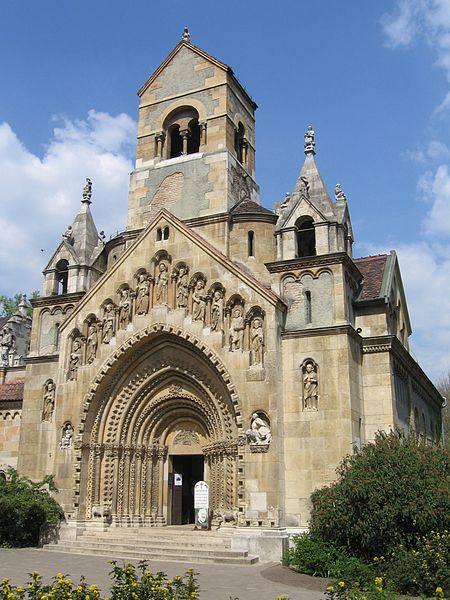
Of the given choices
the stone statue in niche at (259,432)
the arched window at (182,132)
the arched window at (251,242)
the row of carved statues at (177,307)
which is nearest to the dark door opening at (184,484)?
the stone statue in niche at (259,432)

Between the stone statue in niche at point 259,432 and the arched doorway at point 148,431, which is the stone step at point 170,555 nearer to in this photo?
the arched doorway at point 148,431

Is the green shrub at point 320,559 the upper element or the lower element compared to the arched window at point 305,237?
lower

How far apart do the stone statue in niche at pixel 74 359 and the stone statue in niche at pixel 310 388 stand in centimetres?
890

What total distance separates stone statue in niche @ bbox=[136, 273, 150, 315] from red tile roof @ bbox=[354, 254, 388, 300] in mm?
7864

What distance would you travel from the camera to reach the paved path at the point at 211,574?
526 inches

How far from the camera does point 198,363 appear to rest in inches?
888

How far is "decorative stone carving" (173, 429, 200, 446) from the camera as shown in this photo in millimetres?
23906

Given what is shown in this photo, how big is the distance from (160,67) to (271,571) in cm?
2237

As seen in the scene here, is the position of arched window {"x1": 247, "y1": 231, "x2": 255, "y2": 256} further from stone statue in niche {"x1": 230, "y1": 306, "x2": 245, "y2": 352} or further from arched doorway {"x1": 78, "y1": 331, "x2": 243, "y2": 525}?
arched doorway {"x1": 78, "y1": 331, "x2": 243, "y2": 525}

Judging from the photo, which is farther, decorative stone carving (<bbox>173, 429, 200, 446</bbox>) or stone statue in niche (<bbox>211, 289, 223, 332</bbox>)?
decorative stone carving (<bbox>173, 429, 200, 446</bbox>)

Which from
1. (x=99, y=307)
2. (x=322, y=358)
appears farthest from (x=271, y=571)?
(x=99, y=307)

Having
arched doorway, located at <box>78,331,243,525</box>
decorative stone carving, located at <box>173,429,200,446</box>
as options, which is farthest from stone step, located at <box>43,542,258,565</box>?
decorative stone carving, located at <box>173,429,200,446</box>

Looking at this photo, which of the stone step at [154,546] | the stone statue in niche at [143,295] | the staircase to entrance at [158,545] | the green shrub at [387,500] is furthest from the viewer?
the stone statue in niche at [143,295]

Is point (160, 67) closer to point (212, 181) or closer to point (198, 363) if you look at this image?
point (212, 181)
